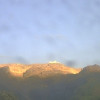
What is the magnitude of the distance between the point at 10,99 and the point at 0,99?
5.04m

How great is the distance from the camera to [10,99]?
139 meters

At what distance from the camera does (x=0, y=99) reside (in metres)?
139
